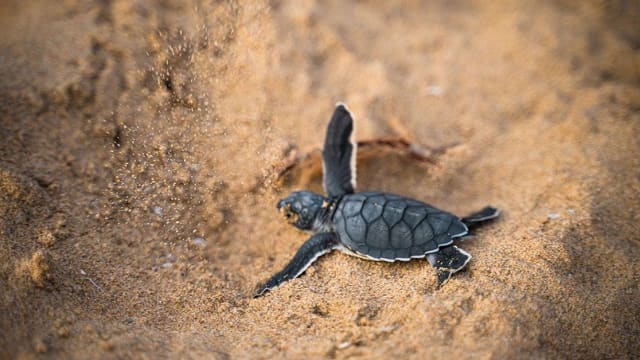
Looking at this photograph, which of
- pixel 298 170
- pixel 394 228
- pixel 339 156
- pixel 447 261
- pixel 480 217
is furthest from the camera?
pixel 298 170

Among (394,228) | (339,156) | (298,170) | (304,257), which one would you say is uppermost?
(339,156)

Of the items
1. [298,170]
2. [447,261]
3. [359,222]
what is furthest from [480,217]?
[298,170]

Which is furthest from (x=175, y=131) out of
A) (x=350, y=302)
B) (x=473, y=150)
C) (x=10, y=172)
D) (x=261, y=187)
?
(x=473, y=150)

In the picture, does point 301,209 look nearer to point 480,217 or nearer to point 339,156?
point 339,156

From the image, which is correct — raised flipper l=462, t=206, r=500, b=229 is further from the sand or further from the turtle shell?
the turtle shell

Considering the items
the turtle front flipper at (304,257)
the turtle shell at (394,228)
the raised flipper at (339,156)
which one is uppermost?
the raised flipper at (339,156)

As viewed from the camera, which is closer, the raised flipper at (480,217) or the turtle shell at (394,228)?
the turtle shell at (394,228)

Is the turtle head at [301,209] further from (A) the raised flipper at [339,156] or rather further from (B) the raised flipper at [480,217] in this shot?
(B) the raised flipper at [480,217]

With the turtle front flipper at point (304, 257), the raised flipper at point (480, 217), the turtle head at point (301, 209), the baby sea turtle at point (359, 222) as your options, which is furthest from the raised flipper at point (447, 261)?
the turtle head at point (301, 209)
